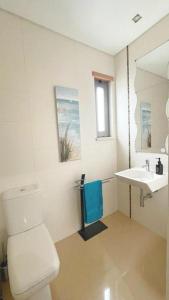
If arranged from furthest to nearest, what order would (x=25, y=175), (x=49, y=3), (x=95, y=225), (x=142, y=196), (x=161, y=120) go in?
(x=95, y=225)
(x=142, y=196)
(x=161, y=120)
(x=25, y=175)
(x=49, y=3)

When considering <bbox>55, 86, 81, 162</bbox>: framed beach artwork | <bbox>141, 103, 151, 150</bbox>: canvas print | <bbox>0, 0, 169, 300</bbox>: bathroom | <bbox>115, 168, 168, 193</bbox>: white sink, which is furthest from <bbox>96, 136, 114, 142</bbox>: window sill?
<bbox>115, 168, 168, 193</bbox>: white sink

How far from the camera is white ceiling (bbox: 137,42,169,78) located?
1605 millimetres

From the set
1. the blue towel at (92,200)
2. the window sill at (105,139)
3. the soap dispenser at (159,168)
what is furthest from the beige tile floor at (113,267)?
the window sill at (105,139)

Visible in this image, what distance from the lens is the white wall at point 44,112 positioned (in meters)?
1.44

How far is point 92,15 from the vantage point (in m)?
1.45

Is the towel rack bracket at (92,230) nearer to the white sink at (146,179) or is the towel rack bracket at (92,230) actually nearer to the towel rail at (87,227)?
the towel rail at (87,227)

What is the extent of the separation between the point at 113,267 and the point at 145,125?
1642 mm

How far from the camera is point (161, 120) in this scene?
1.73 meters

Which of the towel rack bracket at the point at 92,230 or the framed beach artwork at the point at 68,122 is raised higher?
the framed beach artwork at the point at 68,122

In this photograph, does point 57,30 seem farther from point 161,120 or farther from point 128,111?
point 161,120

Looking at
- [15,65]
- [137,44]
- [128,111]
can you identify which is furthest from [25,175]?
[137,44]

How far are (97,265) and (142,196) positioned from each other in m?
0.96

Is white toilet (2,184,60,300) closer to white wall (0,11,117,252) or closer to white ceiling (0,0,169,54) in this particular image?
white wall (0,11,117,252)

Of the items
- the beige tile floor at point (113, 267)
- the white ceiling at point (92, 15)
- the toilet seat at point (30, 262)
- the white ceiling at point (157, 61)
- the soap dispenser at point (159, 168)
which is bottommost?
the beige tile floor at point (113, 267)
